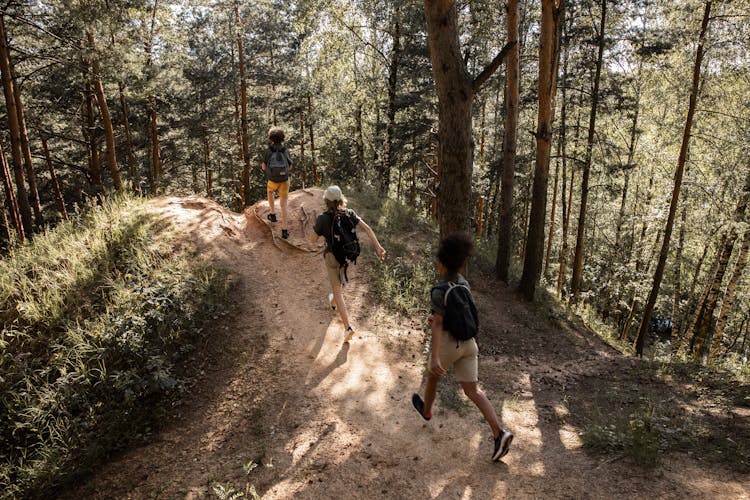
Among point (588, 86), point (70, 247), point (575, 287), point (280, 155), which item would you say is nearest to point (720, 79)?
point (588, 86)

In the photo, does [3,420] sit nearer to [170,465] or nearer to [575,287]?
[170,465]

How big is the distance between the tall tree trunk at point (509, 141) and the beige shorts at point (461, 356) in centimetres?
809

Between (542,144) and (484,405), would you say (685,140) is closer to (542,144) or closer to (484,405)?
(542,144)

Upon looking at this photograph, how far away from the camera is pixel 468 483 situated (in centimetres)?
395

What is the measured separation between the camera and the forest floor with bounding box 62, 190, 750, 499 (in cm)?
392

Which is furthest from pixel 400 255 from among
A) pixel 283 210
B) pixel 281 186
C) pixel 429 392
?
pixel 429 392

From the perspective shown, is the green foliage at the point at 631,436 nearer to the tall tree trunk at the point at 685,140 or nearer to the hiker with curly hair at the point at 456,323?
the hiker with curly hair at the point at 456,323

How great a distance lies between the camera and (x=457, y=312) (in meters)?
3.79

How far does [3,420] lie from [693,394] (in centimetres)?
974

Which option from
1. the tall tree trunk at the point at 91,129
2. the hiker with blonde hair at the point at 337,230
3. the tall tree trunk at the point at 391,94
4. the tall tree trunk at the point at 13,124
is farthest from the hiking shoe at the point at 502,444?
the tall tree trunk at the point at 91,129

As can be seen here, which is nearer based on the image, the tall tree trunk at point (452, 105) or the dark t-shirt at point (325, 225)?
the tall tree trunk at point (452, 105)

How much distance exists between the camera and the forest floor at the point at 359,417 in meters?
3.92

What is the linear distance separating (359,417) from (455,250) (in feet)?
8.86

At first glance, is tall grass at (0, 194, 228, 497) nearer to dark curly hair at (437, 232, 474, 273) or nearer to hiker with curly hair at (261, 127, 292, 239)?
hiker with curly hair at (261, 127, 292, 239)
